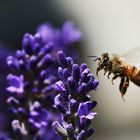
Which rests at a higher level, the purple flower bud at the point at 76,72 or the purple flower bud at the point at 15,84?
the purple flower bud at the point at 15,84

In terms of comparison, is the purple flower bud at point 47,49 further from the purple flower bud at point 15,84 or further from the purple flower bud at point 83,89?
the purple flower bud at point 83,89

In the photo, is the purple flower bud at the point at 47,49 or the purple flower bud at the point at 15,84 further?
the purple flower bud at the point at 47,49

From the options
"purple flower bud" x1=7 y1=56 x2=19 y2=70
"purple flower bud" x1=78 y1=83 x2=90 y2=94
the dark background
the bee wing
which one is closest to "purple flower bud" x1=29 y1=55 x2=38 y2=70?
"purple flower bud" x1=7 y1=56 x2=19 y2=70

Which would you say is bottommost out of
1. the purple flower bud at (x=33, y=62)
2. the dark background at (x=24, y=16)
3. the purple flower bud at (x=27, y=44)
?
the purple flower bud at (x=33, y=62)

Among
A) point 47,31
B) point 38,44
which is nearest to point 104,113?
point 47,31

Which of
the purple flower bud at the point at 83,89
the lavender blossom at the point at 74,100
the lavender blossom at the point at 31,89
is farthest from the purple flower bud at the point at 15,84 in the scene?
the purple flower bud at the point at 83,89

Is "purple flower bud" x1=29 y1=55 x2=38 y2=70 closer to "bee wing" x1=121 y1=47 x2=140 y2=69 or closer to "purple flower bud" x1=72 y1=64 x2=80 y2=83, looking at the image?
"bee wing" x1=121 y1=47 x2=140 y2=69
